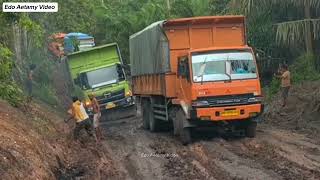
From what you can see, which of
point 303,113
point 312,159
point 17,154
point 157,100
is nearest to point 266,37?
point 303,113

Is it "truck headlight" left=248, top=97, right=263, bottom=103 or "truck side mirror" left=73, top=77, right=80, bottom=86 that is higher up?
"truck headlight" left=248, top=97, right=263, bottom=103

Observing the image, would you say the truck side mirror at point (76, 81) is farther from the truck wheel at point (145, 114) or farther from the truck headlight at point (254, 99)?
the truck headlight at point (254, 99)

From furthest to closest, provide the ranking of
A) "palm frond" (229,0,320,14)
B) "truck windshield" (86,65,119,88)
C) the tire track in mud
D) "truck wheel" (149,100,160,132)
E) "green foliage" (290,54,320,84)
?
"truck windshield" (86,65,119,88), "palm frond" (229,0,320,14), "green foliage" (290,54,320,84), "truck wheel" (149,100,160,132), the tire track in mud

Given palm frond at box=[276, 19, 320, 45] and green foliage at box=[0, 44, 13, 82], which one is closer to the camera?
green foliage at box=[0, 44, 13, 82]

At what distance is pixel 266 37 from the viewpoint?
2784cm

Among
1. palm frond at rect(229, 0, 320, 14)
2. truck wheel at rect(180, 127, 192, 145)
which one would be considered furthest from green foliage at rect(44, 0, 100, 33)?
truck wheel at rect(180, 127, 192, 145)

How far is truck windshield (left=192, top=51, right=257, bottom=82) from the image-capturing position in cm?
1549

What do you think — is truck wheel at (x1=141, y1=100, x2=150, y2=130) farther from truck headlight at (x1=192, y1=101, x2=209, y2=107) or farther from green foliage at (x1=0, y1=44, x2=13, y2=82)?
green foliage at (x1=0, y1=44, x2=13, y2=82)

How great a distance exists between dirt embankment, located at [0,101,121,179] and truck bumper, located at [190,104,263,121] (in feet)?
8.53

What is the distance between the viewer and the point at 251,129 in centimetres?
1611

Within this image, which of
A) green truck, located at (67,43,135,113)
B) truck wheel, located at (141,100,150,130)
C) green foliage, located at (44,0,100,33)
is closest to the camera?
truck wheel, located at (141,100,150,130)

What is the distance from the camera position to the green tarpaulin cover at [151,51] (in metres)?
17.2

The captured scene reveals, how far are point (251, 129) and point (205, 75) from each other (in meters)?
2.05

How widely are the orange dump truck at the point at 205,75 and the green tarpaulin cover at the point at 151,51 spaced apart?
0.03 metres
